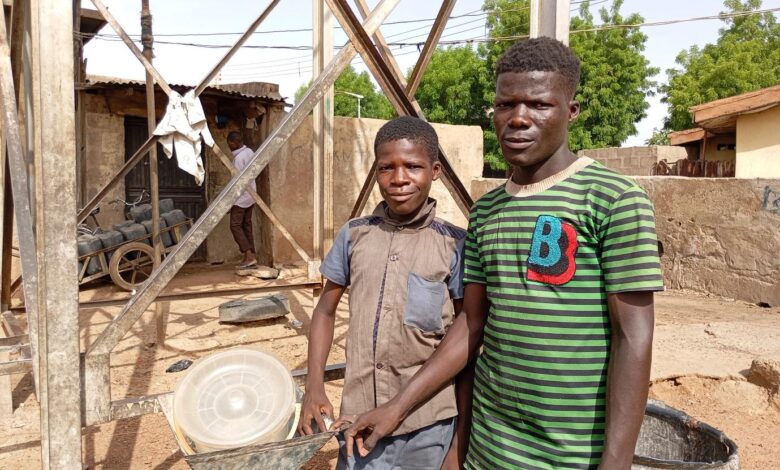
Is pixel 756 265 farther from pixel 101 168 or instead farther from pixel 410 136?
pixel 101 168

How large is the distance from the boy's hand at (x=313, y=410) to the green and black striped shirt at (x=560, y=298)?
1.56ft

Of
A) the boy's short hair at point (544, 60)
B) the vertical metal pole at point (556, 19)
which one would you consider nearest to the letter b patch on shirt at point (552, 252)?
the boy's short hair at point (544, 60)

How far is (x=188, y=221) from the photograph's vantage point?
26.1 feet

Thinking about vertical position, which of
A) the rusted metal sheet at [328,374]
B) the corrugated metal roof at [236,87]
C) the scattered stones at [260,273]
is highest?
the corrugated metal roof at [236,87]

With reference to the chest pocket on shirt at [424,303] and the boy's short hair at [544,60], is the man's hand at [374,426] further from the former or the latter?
the boy's short hair at [544,60]

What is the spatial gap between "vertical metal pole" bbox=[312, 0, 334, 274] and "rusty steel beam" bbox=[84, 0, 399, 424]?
8.18ft

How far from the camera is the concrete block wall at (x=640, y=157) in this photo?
11742mm

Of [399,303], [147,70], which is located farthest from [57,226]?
[147,70]

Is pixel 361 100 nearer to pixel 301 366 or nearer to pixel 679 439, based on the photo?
pixel 301 366

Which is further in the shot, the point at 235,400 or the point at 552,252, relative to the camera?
the point at 235,400

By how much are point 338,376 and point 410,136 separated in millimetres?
851

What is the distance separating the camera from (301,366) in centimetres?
421

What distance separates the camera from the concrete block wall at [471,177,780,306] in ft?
18.5

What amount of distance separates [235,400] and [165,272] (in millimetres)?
439
